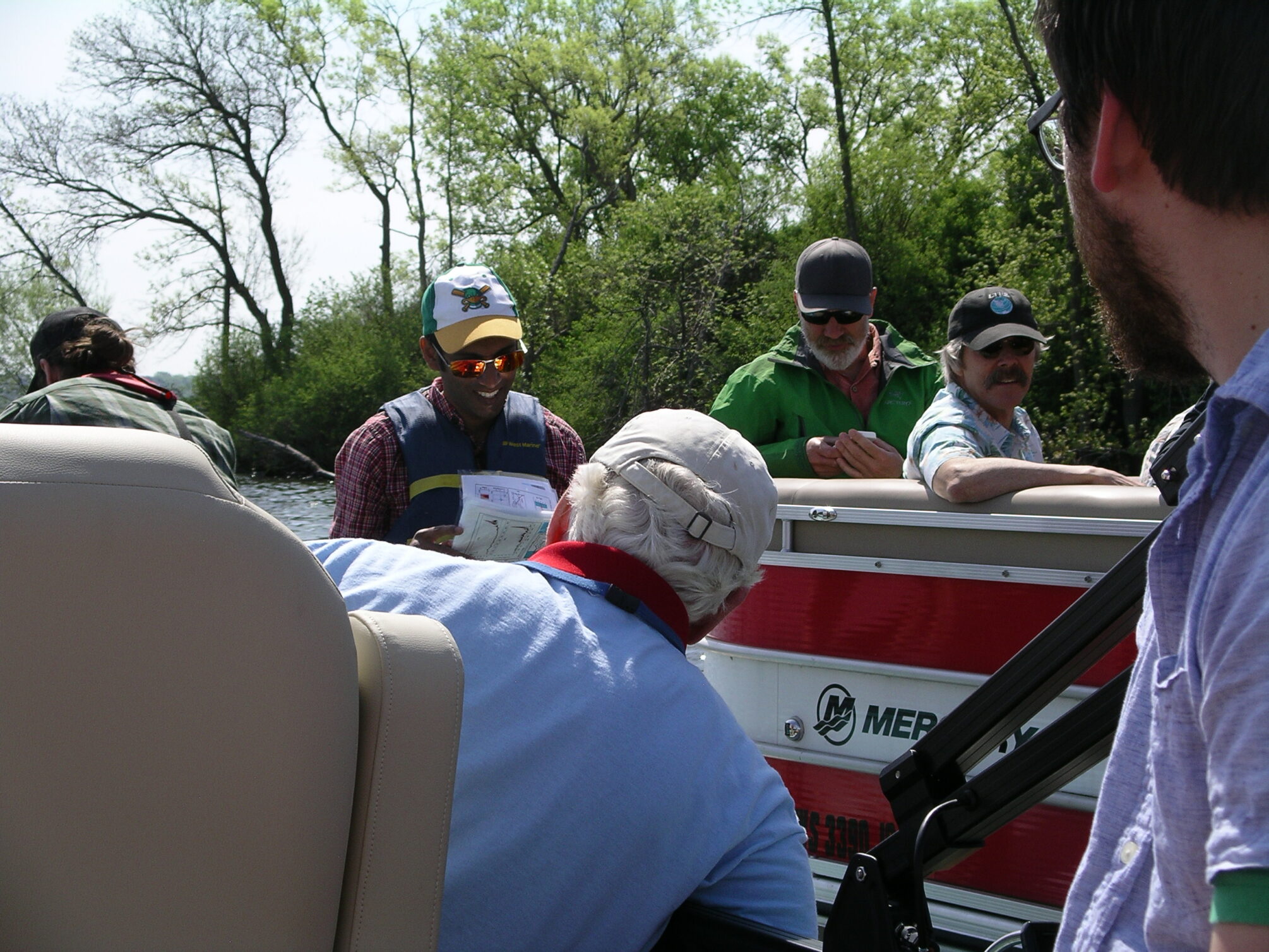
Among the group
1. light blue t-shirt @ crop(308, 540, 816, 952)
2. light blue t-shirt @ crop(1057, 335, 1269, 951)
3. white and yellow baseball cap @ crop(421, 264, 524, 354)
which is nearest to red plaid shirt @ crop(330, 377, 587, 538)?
white and yellow baseball cap @ crop(421, 264, 524, 354)

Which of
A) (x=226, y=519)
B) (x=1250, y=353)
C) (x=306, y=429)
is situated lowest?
(x=306, y=429)

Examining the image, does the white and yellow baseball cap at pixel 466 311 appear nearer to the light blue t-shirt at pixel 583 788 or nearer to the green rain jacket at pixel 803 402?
the green rain jacket at pixel 803 402

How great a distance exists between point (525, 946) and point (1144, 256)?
116 cm

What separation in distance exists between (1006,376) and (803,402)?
2.62 ft

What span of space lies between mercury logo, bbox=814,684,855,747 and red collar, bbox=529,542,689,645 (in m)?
1.66

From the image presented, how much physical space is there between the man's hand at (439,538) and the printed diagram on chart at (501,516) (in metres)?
0.04

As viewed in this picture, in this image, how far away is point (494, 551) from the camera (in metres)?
3.11

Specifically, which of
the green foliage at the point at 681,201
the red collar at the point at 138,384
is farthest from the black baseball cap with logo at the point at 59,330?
the green foliage at the point at 681,201

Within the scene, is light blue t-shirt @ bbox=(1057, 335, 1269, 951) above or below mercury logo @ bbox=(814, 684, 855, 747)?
above

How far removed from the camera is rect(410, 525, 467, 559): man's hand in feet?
10.3

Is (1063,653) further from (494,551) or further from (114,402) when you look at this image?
(114,402)

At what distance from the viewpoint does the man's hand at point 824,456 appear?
12.6ft

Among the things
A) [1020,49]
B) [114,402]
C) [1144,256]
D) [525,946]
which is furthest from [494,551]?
[1020,49]

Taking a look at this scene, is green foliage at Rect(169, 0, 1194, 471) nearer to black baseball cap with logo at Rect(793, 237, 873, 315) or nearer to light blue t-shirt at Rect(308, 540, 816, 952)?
black baseball cap with logo at Rect(793, 237, 873, 315)
